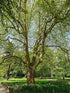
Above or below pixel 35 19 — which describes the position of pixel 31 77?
below

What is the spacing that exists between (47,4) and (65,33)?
21.7ft

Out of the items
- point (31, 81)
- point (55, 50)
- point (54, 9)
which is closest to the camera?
point (54, 9)

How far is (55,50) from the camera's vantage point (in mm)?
16547

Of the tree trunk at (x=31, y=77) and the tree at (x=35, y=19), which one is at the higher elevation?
the tree at (x=35, y=19)

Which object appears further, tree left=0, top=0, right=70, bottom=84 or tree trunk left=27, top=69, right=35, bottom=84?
tree trunk left=27, top=69, right=35, bottom=84

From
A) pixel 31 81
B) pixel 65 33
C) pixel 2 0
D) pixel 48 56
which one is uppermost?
pixel 65 33

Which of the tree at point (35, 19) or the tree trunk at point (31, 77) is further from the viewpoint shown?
the tree trunk at point (31, 77)

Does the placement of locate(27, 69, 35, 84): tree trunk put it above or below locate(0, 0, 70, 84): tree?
below

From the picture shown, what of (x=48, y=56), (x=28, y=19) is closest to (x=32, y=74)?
(x=48, y=56)

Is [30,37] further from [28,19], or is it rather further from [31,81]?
[31,81]

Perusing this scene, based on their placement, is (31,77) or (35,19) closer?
(31,77)

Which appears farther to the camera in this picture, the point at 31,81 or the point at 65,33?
the point at 65,33

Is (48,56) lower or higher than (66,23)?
lower

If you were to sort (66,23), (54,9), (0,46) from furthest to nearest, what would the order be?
(0,46) → (66,23) → (54,9)
